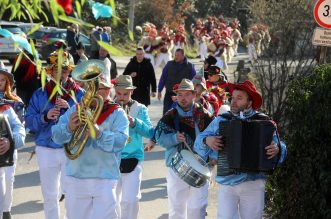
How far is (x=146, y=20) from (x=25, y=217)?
38.4 meters

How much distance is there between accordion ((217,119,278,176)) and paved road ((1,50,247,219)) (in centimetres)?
293

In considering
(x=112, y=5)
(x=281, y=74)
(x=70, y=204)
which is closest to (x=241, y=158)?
(x=70, y=204)

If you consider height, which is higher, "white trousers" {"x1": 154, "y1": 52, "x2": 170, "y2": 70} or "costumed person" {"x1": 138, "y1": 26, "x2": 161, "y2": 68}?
"costumed person" {"x1": 138, "y1": 26, "x2": 161, "y2": 68}

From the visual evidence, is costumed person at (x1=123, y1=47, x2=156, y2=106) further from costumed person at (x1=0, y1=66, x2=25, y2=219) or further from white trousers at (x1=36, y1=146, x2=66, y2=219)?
white trousers at (x1=36, y1=146, x2=66, y2=219)

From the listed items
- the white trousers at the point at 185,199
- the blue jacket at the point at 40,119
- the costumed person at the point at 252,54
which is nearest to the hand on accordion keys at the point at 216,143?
the white trousers at the point at 185,199

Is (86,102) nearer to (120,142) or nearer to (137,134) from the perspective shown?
(120,142)

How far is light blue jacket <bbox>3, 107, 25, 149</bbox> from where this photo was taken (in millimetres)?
7671

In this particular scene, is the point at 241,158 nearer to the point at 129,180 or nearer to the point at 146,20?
the point at 129,180

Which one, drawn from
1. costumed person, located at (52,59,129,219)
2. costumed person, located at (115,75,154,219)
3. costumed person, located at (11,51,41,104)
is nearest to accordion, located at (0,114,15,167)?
costumed person, located at (52,59,129,219)

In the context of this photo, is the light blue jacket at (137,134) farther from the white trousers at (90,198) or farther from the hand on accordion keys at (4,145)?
the hand on accordion keys at (4,145)

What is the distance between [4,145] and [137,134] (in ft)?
5.09

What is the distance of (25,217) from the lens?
9344 millimetres

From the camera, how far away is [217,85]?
11.5m

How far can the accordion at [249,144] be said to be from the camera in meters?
6.62
